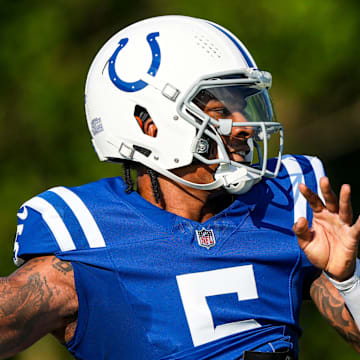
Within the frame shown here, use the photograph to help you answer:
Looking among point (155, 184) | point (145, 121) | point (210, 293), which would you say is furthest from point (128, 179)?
point (210, 293)

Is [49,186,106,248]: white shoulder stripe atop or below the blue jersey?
atop

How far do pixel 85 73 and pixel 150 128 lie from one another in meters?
3.85

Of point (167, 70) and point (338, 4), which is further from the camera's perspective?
point (338, 4)

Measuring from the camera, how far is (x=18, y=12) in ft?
22.7

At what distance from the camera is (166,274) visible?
2.73m

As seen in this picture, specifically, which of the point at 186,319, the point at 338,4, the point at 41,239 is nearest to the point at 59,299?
the point at 41,239

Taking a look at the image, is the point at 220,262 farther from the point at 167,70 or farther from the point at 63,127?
the point at 63,127

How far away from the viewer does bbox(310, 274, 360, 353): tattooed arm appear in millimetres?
2848

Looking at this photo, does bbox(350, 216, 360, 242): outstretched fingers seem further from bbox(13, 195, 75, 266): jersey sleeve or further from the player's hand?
bbox(13, 195, 75, 266): jersey sleeve

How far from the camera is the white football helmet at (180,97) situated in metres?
2.83

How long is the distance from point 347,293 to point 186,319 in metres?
0.53

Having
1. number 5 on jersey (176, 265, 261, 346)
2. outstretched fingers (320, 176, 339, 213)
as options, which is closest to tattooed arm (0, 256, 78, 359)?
number 5 on jersey (176, 265, 261, 346)

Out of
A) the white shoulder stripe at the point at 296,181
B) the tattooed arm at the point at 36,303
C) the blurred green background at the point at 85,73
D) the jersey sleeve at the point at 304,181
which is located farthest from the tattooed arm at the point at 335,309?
the blurred green background at the point at 85,73

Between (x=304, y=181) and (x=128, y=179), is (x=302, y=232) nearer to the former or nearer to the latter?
(x=304, y=181)
